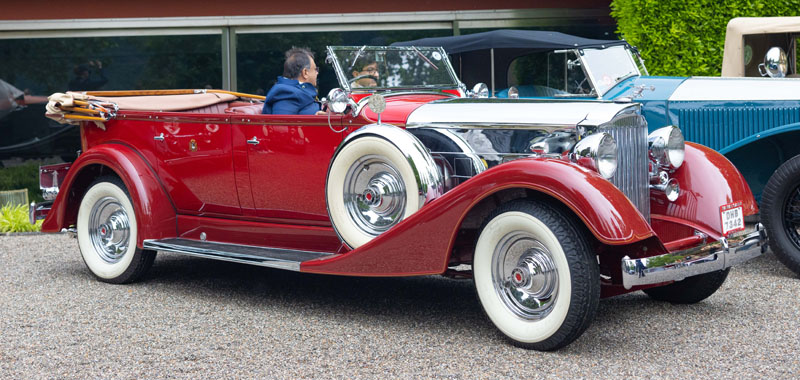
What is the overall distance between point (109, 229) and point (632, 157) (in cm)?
343

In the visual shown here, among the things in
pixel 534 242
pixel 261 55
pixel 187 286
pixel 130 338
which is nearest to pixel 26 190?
pixel 261 55

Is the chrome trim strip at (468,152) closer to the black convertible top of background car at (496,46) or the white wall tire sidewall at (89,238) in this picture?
→ the white wall tire sidewall at (89,238)

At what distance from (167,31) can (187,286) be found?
5.26 m

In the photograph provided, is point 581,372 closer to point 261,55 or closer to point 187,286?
point 187,286

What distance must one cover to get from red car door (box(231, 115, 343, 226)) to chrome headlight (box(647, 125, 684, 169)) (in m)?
1.66

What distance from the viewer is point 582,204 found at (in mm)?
3576

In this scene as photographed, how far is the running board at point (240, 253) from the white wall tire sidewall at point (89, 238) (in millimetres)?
294

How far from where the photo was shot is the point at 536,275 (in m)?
3.82

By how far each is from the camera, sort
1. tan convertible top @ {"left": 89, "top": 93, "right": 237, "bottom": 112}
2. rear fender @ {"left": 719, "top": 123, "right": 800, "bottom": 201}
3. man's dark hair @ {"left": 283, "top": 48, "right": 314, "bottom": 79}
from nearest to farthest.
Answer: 1. man's dark hair @ {"left": 283, "top": 48, "right": 314, "bottom": 79}
2. tan convertible top @ {"left": 89, "top": 93, "right": 237, "bottom": 112}
3. rear fender @ {"left": 719, "top": 123, "right": 800, "bottom": 201}

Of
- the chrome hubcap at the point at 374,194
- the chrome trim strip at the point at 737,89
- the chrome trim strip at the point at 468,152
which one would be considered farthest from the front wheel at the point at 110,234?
the chrome trim strip at the point at 737,89

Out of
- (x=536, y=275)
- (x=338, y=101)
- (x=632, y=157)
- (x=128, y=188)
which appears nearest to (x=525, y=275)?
(x=536, y=275)

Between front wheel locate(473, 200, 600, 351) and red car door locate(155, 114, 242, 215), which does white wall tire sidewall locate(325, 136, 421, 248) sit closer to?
front wheel locate(473, 200, 600, 351)

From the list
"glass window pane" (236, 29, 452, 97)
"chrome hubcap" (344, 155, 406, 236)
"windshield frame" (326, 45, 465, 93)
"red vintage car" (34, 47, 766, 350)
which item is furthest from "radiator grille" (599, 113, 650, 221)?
"glass window pane" (236, 29, 452, 97)

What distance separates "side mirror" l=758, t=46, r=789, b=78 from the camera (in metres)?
6.28
